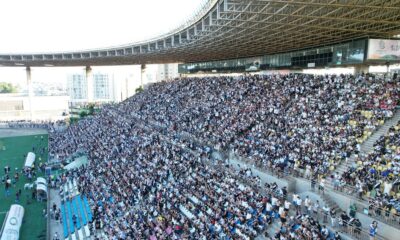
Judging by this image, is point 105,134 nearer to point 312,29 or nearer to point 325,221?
point 312,29

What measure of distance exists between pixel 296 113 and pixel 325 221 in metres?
9.31

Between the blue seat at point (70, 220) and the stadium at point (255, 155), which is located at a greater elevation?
the stadium at point (255, 155)

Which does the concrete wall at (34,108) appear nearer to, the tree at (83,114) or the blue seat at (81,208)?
the tree at (83,114)

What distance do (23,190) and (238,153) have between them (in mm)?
17713

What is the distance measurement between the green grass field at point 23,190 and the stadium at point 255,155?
0.41ft

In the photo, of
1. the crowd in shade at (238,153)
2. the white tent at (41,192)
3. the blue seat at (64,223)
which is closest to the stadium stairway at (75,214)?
the blue seat at (64,223)

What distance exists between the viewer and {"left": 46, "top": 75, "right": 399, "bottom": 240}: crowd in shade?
48.3ft

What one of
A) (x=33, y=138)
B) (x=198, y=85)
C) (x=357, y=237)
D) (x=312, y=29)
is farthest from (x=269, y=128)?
(x=33, y=138)

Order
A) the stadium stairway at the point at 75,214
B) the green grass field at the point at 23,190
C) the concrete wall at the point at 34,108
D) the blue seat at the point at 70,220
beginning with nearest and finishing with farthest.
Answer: the stadium stairway at the point at 75,214 → the blue seat at the point at 70,220 → the green grass field at the point at 23,190 → the concrete wall at the point at 34,108

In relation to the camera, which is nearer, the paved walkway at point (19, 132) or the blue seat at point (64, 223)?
the blue seat at point (64, 223)

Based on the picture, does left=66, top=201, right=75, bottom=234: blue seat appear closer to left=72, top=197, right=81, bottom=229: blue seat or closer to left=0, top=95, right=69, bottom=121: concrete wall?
left=72, top=197, right=81, bottom=229: blue seat

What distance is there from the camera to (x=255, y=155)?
61.4 feet

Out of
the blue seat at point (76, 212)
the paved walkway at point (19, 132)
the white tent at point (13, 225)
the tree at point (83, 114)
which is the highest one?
the tree at point (83, 114)

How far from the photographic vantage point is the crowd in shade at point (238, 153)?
14.7 metres
